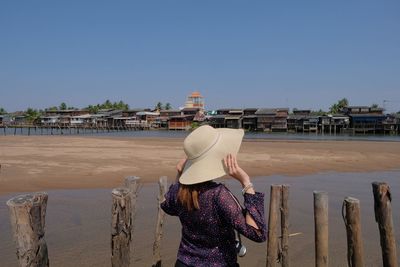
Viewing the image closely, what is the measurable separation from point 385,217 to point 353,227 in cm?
43

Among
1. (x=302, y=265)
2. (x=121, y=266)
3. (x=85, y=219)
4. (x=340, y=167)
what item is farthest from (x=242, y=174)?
(x=340, y=167)

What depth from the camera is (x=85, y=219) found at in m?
8.38

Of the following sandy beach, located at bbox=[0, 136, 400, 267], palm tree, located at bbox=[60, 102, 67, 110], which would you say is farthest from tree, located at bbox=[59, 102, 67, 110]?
sandy beach, located at bbox=[0, 136, 400, 267]

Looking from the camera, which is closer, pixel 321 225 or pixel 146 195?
pixel 321 225

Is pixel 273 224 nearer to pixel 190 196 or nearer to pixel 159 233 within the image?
pixel 159 233

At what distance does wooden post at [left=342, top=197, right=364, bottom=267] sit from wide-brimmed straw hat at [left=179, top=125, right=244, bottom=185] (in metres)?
2.50

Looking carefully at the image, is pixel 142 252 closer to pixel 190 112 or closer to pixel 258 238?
pixel 258 238

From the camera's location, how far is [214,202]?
2.54 m

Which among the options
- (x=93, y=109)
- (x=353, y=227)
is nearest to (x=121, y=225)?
(x=353, y=227)

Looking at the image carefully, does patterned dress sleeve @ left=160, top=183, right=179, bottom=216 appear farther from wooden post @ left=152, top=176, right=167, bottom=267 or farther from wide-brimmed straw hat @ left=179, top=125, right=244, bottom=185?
wooden post @ left=152, top=176, right=167, bottom=267

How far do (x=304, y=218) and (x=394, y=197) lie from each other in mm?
4359

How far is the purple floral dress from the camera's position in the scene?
2.50 m

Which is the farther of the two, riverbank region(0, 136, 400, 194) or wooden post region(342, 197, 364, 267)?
riverbank region(0, 136, 400, 194)

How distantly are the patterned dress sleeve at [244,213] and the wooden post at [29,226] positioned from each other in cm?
141
